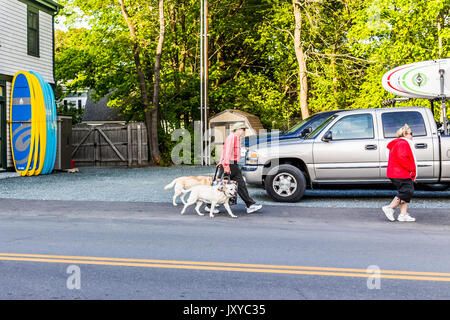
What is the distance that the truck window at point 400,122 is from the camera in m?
11.6

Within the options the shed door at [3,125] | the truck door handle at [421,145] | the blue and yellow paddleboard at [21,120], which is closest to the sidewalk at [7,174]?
the blue and yellow paddleboard at [21,120]

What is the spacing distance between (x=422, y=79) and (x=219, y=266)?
33.7 ft

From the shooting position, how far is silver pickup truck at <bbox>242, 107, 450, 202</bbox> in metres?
11.4

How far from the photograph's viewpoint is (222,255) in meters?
6.51

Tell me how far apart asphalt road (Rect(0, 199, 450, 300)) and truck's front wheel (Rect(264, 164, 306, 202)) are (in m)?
1.23

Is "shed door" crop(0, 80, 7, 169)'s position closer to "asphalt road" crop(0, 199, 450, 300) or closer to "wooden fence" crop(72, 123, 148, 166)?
"wooden fence" crop(72, 123, 148, 166)

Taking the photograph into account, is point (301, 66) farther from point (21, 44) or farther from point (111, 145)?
point (21, 44)

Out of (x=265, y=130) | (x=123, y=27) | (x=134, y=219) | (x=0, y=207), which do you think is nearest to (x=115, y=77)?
(x=123, y=27)

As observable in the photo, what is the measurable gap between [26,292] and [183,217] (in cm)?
496

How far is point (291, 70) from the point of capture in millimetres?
32719

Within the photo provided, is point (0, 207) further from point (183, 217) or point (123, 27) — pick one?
point (123, 27)

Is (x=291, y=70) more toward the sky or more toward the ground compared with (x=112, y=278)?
more toward the sky

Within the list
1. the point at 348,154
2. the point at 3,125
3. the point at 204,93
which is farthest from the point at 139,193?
the point at 204,93

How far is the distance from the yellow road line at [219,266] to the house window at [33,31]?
1664 cm
